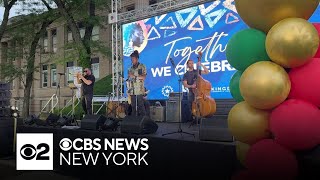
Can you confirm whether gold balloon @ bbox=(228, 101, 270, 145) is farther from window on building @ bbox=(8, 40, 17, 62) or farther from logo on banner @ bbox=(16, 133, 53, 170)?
window on building @ bbox=(8, 40, 17, 62)

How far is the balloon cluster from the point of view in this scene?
3629mm

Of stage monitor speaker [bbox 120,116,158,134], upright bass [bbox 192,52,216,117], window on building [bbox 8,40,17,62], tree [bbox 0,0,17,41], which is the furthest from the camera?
window on building [bbox 8,40,17,62]

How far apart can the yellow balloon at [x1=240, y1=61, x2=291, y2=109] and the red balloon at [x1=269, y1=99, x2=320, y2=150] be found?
0.44 ft

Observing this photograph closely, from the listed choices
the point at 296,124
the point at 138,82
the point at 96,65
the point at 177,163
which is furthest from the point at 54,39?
the point at 296,124

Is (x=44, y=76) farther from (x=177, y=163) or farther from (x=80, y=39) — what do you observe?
(x=177, y=163)

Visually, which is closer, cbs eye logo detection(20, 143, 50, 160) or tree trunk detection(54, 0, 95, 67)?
cbs eye logo detection(20, 143, 50, 160)

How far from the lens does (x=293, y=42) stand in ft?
11.8

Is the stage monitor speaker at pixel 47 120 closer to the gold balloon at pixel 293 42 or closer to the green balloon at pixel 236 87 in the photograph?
the green balloon at pixel 236 87

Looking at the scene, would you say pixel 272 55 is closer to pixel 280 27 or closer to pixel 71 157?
pixel 280 27

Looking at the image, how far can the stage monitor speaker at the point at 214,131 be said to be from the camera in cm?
538

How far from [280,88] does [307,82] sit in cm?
32

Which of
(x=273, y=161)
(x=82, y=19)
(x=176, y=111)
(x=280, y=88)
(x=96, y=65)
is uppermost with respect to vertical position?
(x=82, y=19)

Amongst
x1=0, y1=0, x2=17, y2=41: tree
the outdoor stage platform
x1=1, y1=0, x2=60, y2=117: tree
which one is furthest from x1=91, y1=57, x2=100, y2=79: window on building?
the outdoor stage platform

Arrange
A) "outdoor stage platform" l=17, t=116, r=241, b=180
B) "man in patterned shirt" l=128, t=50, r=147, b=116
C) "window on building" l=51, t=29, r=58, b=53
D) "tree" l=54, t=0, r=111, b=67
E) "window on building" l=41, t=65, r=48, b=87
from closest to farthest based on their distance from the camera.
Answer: "outdoor stage platform" l=17, t=116, r=241, b=180 → "man in patterned shirt" l=128, t=50, r=147, b=116 → "tree" l=54, t=0, r=111, b=67 → "window on building" l=51, t=29, r=58, b=53 → "window on building" l=41, t=65, r=48, b=87
